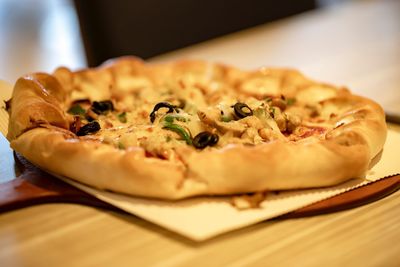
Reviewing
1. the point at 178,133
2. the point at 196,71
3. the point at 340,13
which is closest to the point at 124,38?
the point at 196,71

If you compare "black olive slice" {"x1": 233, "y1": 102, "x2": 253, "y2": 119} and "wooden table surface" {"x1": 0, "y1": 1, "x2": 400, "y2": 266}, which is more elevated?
"black olive slice" {"x1": 233, "y1": 102, "x2": 253, "y2": 119}

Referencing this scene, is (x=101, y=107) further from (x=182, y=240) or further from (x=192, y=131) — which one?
(x=182, y=240)

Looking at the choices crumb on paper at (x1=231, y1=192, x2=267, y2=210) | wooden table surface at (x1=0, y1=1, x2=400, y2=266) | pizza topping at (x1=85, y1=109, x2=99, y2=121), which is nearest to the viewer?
wooden table surface at (x1=0, y1=1, x2=400, y2=266)

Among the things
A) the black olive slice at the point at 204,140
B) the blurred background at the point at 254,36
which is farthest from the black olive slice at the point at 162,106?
the blurred background at the point at 254,36

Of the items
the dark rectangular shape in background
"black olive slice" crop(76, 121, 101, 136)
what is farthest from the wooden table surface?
the dark rectangular shape in background

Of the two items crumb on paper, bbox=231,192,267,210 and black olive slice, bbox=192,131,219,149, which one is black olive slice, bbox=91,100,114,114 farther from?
crumb on paper, bbox=231,192,267,210

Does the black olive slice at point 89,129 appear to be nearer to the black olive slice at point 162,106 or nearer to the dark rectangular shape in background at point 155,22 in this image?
the black olive slice at point 162,106

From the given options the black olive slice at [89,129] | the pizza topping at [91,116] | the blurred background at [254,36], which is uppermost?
the black olive slice at [89,129]
